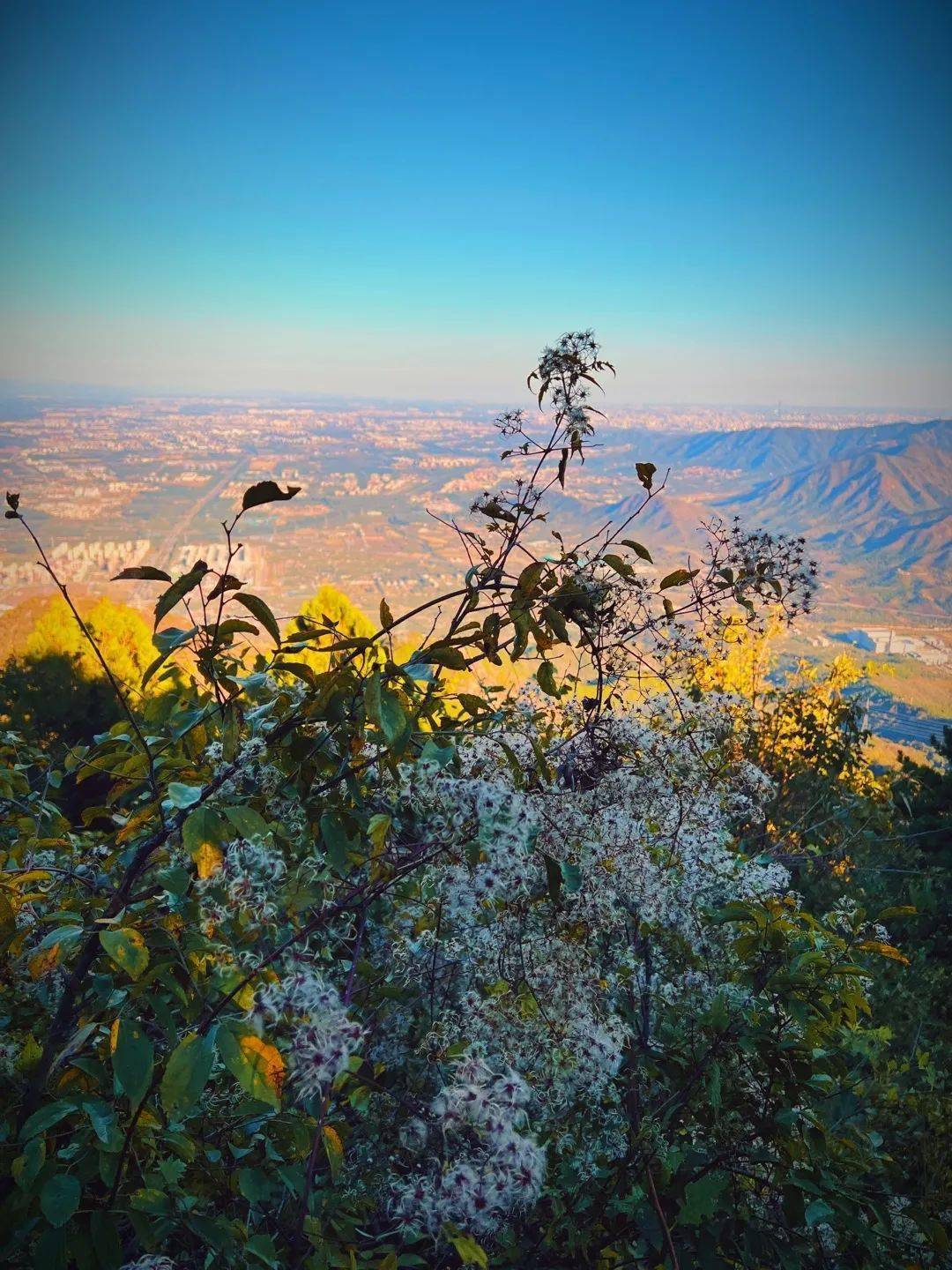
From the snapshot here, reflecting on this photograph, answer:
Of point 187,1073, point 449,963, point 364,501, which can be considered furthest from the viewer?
point 364,501

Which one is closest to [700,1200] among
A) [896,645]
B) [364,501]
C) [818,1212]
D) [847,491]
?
[818,1212]

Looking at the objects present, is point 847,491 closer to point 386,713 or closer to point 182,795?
point 386,713

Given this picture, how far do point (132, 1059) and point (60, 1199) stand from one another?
0.75 feet

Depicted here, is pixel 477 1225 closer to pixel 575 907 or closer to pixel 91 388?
pixel 575 907

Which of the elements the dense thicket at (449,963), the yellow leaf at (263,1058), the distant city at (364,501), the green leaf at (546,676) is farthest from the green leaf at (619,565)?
the distant city at (364,501)

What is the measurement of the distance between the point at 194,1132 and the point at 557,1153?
832mm

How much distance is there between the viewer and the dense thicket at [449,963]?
1.13m

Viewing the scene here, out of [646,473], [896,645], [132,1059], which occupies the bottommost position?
[896,645]

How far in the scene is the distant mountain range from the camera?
86938 millimetres

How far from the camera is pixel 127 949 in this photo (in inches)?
40.2

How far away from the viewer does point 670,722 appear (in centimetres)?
217

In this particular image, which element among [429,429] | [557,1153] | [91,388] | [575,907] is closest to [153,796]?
[575,907]

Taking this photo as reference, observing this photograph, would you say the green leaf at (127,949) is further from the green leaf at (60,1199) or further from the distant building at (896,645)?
the distant building at (896,645)

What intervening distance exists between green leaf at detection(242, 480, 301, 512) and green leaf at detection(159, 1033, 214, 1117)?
0.74 meters
